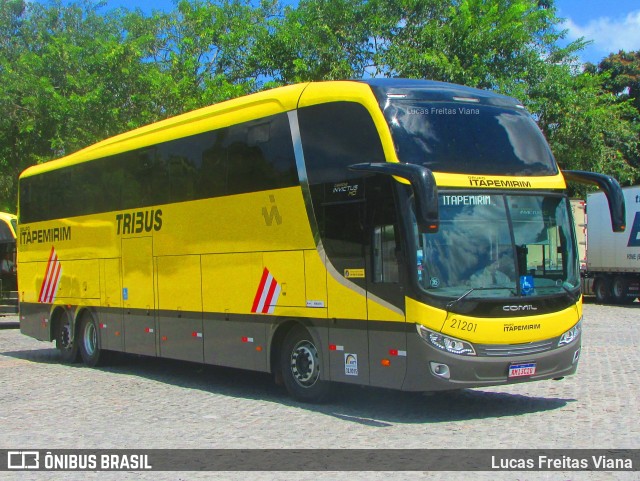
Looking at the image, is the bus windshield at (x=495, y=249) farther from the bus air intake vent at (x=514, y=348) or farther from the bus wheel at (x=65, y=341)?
the bus wheel at (x=65, y=341)

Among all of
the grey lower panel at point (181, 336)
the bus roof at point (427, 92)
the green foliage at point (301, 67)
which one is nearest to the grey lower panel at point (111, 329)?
the grey lower panel at point (181, 336)

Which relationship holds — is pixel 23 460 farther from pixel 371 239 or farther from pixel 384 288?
pixel 371 239

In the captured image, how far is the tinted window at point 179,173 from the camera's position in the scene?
37.3 ft

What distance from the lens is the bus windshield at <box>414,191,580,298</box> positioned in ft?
30.6

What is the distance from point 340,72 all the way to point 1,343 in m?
12.7

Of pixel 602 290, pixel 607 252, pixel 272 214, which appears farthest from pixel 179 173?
pixel 602 290

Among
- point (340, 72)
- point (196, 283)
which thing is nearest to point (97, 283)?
point (196, 283)

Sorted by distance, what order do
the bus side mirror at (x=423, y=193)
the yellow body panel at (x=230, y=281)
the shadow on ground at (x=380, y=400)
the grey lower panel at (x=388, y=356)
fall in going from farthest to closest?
the yellow body panel at (x=230, y=281) < the shadow on ground at (x=380, y=400) < the grey lower panel at (x=388, y=356) < the bus side mirror at (x=423, y=193)

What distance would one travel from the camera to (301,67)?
26547mm

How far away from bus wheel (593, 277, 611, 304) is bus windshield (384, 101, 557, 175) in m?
21.8

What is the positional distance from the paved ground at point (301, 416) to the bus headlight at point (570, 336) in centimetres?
80

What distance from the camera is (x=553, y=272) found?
32.8ft

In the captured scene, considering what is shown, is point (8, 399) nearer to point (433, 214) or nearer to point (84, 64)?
point (433, 214)

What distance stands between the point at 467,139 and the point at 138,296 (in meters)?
6.96
